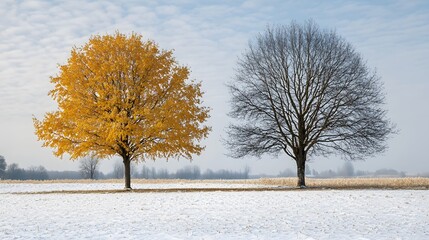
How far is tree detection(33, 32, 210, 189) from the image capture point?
30797 millimetres

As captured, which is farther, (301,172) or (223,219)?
(301,172)

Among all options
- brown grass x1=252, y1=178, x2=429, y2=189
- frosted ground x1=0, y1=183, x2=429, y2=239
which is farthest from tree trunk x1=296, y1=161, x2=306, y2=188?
frosted ground x1=0, y1=183, x2=429, y2=239

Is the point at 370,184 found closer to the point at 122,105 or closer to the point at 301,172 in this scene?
the point at 301,172

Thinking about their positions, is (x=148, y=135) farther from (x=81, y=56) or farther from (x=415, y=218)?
(x=415, y=218)

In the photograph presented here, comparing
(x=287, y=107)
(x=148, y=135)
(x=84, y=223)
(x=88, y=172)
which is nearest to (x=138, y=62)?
(x=148, y=135)

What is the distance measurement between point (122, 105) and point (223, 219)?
55.1 ft

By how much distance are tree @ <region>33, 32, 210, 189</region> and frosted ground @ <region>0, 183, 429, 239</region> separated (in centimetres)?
825

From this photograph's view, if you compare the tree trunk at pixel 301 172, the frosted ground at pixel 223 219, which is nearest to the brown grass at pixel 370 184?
the tree trunk at pixel 301 172

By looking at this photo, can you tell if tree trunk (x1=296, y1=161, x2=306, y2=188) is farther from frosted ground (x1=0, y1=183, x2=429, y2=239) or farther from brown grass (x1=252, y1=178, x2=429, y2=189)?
frosted ground (x1=0, y1=183, x2=429, y2=239)

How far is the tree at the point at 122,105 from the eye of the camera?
30797 millimetres

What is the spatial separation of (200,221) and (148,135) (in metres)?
15.4

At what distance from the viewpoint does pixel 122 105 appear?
102ft

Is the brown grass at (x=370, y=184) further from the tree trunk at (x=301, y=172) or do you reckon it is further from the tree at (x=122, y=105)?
the tree at (x=122, y=105)

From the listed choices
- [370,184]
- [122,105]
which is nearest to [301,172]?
[370,184]
